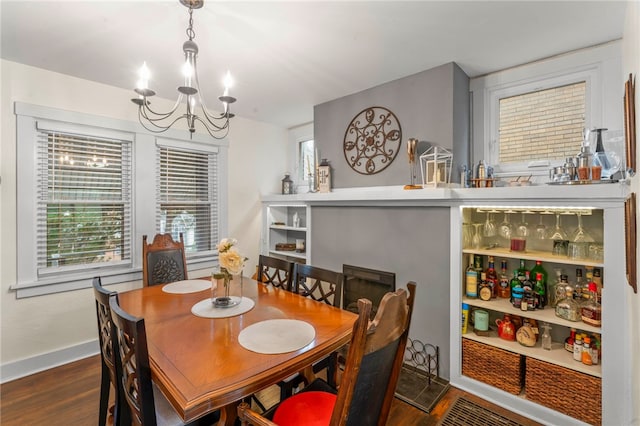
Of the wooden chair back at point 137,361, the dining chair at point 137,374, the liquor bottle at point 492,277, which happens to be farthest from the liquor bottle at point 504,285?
the wooden chair back at point 137,361

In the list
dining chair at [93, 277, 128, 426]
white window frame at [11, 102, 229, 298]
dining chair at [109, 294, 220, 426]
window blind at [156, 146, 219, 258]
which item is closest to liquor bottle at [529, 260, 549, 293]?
dining chair at [109, 294, 220, 426]

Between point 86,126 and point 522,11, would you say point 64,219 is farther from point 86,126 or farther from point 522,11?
point 522,11

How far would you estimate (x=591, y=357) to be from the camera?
1.86m

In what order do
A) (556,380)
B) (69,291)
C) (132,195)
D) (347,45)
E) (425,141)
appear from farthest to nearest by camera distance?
(132,195) < (69,291) < (425,141) < (347,45) < (556,380)

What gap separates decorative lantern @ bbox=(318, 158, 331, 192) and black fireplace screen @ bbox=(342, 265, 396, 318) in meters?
0.89

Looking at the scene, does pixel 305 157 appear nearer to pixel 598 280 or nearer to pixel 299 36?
pixel 299 36

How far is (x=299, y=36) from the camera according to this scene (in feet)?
6.63

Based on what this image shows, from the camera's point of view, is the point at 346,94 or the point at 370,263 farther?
the point at 346,94

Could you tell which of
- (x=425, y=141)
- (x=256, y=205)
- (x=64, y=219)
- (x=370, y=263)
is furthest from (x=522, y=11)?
(x=64, y=219)

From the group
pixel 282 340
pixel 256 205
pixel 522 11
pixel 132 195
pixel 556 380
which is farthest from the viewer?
pixel 256 205

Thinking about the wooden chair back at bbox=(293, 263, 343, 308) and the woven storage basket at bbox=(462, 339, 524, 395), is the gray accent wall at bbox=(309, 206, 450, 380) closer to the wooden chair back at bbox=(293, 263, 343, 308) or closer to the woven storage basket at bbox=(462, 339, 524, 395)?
the woven storage basket at bbox=(462, 339, 524, 395)

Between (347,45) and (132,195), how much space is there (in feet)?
8.38

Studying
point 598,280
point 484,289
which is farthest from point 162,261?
point 598,280

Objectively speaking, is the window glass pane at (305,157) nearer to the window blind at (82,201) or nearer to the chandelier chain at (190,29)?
the window blind at (82,201)
